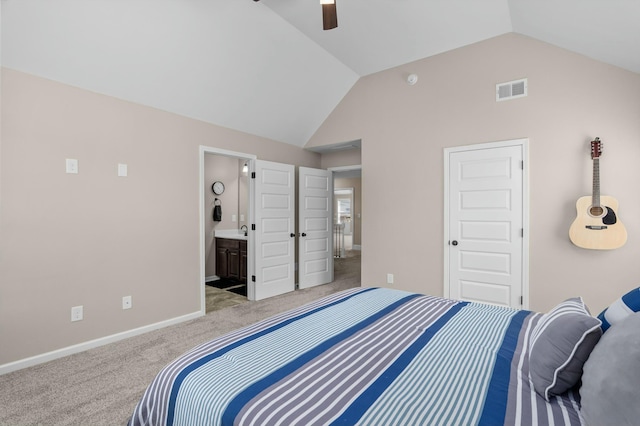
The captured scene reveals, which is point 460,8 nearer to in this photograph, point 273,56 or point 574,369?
point 273,56

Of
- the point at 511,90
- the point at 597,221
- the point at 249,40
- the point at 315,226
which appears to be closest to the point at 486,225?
the point at 597,221

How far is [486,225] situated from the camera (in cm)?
346

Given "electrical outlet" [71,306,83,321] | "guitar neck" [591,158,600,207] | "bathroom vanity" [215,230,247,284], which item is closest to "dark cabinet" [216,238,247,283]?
"bathroom vanity" [215,230,247,284]

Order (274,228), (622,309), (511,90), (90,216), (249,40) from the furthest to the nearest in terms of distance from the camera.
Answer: (274,228) → (511,90) → (249,40) → (90,216) → (622,309)

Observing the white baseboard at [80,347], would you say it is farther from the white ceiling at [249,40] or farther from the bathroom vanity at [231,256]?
the white ceiling at [249,40]

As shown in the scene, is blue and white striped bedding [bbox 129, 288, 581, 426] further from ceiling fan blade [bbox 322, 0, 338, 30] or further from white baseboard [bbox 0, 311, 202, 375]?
ceiling fan blade [bbox 322, 0, 338, 30]

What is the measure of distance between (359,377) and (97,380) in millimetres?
2255

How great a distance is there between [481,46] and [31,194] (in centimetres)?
464

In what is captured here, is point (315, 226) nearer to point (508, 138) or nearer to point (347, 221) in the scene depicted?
point (508, 138)

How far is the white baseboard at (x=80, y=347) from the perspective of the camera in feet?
7.95

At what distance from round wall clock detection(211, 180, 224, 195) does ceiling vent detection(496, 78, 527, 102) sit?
4426mm

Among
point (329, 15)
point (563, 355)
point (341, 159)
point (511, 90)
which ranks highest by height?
point (329, 15)

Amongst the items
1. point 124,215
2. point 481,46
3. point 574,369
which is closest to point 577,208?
point 481,46

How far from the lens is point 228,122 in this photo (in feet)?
13.0
